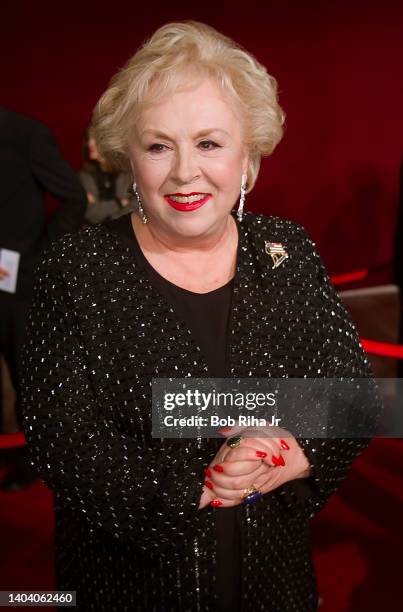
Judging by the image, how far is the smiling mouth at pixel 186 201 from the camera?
1419 mm

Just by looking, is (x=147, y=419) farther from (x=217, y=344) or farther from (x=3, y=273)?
(x=3, y=273)

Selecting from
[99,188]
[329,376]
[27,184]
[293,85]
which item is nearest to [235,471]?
[329,376]

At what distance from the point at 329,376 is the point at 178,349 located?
349 millimetres

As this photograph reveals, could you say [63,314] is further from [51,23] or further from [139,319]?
[51,23]

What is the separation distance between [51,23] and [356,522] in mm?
3686

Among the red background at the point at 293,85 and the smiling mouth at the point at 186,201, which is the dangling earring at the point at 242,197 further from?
the red background at the point at 293,85

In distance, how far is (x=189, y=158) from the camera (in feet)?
4.54

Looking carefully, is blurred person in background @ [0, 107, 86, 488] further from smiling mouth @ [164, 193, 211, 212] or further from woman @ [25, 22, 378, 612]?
smiling mouth @ [164, 193, 211, 212]

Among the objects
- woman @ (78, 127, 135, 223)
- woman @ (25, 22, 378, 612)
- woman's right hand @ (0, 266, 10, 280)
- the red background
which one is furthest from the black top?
the red background

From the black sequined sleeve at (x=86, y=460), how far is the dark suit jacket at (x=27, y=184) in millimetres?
1875

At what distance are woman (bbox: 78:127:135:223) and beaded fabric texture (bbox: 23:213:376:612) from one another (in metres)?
2.78

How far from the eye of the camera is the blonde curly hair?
1.39 metres

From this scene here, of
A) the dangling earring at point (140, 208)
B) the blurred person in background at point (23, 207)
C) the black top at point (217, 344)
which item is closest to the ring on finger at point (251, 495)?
the black top at point (217, 344)

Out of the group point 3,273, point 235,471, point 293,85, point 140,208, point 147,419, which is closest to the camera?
point 235,471
